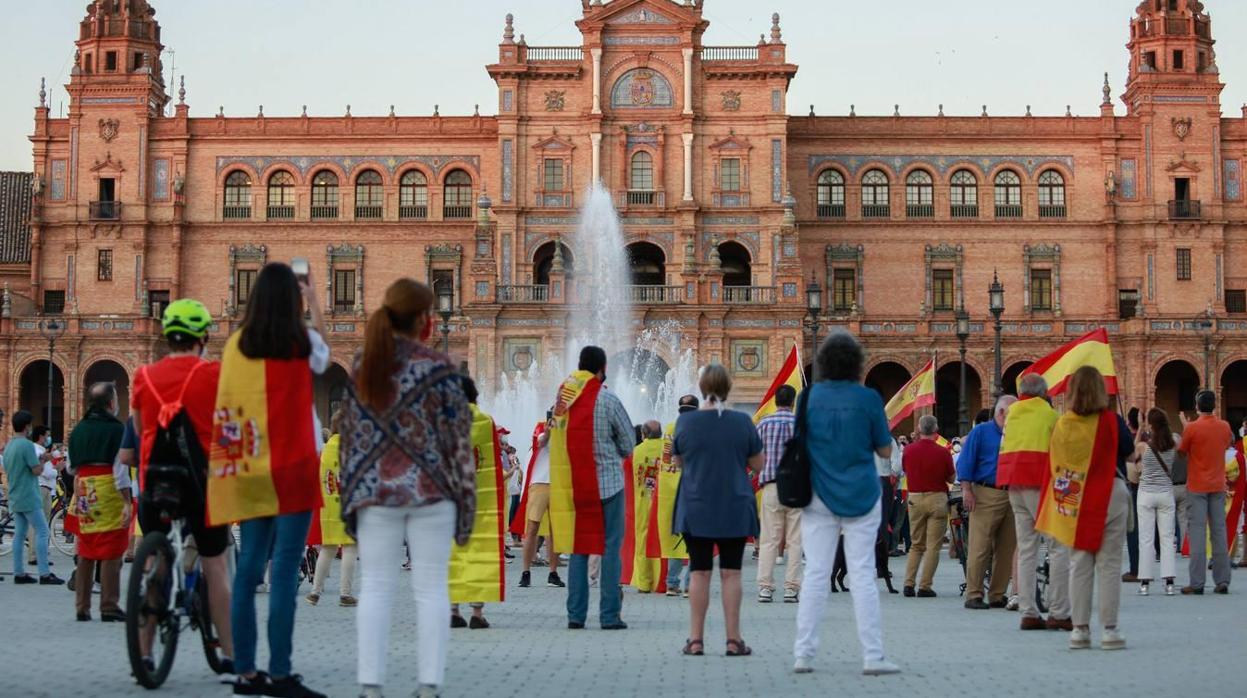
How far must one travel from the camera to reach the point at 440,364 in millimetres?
8477

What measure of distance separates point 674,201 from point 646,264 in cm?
251

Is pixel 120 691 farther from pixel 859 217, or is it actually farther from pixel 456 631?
pixel 859 217

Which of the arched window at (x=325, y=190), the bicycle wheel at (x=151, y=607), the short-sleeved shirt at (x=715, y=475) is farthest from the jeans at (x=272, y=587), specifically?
the arched window at (x=325, y=190)

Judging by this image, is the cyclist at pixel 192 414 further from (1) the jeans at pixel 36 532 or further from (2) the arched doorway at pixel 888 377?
(2) the arched doorway at pixel 888 377

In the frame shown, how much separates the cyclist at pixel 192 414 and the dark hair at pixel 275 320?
967 millimetres

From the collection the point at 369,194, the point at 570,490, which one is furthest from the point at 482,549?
the point at 369,194

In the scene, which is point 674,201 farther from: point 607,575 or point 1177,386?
point 607,575

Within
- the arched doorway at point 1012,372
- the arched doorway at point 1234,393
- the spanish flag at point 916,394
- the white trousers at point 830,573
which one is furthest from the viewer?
the arched doorway at point 1234,393

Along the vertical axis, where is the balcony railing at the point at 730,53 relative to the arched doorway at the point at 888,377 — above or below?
above

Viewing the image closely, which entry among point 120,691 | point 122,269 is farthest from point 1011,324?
point 120,691

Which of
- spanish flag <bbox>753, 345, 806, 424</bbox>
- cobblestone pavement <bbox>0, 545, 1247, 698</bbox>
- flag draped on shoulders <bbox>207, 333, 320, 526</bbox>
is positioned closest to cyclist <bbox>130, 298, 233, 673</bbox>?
cobblestone pavement <bbox>0, 545, 1247, 698</bbox>

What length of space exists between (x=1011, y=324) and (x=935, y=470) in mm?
41224

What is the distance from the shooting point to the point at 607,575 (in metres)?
13.2

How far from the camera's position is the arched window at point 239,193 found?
60406mm
